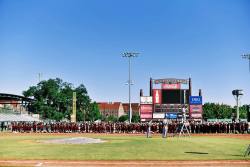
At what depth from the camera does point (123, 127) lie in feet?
168

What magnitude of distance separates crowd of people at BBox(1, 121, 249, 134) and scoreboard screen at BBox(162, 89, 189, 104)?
909 cm

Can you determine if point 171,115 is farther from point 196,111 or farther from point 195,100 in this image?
point 195,100

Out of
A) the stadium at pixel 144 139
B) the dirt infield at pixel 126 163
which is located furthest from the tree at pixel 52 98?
the dirt infield at pixel 126 163

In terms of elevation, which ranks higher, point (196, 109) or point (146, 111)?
point (196, 109)

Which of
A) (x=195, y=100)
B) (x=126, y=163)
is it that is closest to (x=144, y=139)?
(x=126, y=163)

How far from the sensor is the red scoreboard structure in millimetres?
59406

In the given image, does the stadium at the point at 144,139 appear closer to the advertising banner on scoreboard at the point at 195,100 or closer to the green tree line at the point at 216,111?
the advertising banner on scoreboard at the point at 195,100

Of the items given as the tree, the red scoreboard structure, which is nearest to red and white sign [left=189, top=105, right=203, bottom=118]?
the red scoreboard structure

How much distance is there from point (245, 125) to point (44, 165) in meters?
33.8

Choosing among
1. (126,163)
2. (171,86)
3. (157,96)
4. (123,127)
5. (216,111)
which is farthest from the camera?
(216,111)

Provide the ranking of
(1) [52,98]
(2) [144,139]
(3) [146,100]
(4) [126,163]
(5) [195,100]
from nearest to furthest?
(4) [126,163] < (2) [144,139] < (5) [195,100] < (3) [146,100] < (1) [52,98]

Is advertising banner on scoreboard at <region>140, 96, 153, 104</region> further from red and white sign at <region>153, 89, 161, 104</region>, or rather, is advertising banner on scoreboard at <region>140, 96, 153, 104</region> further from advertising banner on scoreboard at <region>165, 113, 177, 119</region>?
advertising banner on scoreboard at <region>165, 113, 177, 119</region>

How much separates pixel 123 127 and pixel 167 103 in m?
11.1

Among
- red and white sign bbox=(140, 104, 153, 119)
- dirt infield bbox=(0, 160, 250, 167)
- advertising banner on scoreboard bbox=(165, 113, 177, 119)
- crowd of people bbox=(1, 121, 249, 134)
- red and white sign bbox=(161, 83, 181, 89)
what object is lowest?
dirt infield bbox=(0, 160, 250, 167)
